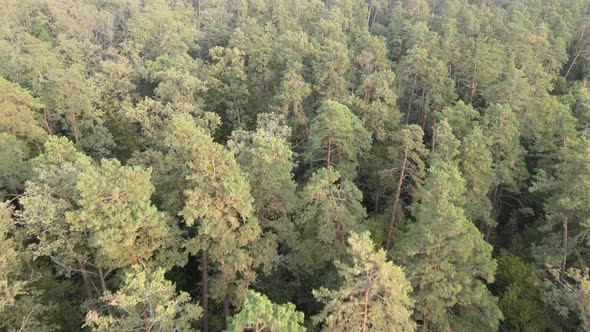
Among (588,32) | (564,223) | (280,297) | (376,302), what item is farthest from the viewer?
(588,32)

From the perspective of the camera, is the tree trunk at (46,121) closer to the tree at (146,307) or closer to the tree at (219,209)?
the tree at (219,209)

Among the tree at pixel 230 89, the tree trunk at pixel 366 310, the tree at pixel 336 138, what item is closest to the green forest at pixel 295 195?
the tree trunk at pixel 366 310

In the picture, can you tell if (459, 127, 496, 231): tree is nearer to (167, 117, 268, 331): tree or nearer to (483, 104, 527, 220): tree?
(483, 104, 527, 220): tree

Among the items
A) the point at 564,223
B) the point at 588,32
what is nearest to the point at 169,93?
the point at 564,223

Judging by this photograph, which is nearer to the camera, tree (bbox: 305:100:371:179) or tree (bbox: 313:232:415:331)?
tree (bbox: 313:232:415:331)

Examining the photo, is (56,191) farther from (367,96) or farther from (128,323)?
(367,96)

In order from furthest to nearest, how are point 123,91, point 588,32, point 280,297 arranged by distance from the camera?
point 588,32 < point 123,91 < point 280,297

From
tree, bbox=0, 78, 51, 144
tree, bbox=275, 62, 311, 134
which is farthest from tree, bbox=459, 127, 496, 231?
tree, bbox=0, 78, 51, 144
